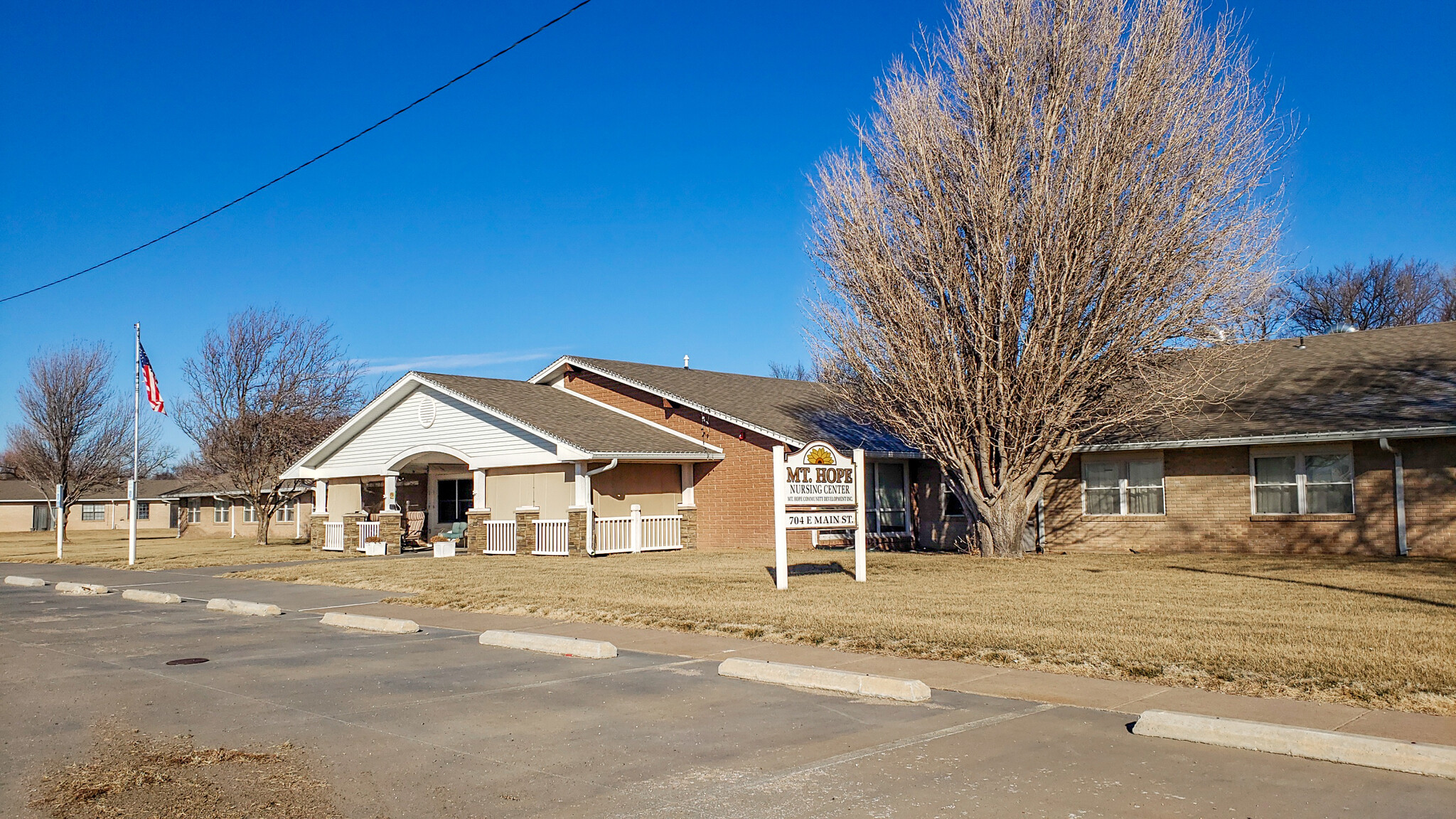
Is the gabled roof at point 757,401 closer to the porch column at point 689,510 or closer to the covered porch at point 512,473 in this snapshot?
the covered porch at point 512,473

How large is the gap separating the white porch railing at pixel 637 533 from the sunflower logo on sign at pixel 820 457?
9.88 metres

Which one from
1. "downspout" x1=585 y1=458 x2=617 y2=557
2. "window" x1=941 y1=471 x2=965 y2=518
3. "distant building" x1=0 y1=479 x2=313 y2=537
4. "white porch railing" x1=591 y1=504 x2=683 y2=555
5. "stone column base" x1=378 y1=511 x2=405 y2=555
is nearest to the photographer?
"downspout" x1=585 y1=458 x2=617 y2=557

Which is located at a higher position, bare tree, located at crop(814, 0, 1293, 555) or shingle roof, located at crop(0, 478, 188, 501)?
bare tree, located at crop(814, 0, 1293, 555)

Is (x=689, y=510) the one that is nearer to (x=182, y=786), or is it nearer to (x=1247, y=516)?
(x=1247, y=516)

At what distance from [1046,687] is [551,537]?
18.6 m

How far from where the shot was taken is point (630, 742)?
700cm

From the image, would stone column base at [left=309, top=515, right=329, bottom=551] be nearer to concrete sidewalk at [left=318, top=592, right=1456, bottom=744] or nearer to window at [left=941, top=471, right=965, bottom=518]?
window at [left=941, top=471, right=965, bottom=518]

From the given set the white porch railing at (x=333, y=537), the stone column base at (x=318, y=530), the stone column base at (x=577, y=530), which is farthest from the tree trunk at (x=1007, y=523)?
the stone column base at (x=318, y=530)

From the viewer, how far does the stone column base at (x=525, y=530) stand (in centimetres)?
2605

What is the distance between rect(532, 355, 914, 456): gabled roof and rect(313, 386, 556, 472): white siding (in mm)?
3778

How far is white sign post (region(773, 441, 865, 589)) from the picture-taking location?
15.6m

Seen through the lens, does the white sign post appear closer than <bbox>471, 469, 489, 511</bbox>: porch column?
Yes

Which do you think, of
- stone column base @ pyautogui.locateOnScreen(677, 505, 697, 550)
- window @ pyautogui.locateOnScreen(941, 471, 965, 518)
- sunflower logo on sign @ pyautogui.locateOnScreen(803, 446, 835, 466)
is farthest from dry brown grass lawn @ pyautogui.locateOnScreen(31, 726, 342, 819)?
window @ pyautogui.locateOnScreen(941, 471, 965, 518)

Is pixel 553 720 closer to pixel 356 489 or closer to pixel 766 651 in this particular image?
pixel 766 651
